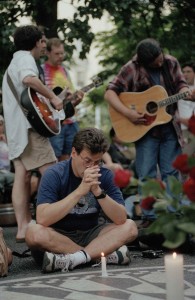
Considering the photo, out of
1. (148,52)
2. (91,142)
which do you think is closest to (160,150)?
(148,52)

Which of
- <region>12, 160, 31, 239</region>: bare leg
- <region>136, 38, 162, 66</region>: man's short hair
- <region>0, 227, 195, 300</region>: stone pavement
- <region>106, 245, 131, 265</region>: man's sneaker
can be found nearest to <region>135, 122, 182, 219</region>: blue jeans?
<region>136, 38, 162, 66</region>: man's short hair

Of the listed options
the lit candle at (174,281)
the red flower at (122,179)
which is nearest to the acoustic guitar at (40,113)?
the lit candle at (174,281)

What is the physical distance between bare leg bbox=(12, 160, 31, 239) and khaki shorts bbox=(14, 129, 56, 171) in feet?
0.30

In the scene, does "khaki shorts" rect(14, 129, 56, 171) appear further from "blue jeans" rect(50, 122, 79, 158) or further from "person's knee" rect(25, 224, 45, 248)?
"person's knee" rect(25, 224, 45, 248)

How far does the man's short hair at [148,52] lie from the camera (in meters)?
9.25

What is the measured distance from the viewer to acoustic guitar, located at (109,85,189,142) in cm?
938

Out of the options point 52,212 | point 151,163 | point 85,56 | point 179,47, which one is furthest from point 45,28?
point 52,212

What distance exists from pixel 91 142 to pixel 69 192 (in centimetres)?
49

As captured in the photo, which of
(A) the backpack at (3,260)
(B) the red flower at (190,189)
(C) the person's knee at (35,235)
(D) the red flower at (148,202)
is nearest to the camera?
(B) the red flower at (190,189)

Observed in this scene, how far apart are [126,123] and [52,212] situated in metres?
2.67

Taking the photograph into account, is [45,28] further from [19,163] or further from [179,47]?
[19,163]

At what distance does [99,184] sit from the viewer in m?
7.34

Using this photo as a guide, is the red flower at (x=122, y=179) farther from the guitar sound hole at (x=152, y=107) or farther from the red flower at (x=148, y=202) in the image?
the guitar sound hole at (x=152, y=107)

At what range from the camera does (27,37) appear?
9.12 m
